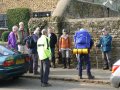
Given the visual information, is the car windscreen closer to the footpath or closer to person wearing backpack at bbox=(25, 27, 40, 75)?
person wearing backpack at bbox=(25, 27, 40, 75)

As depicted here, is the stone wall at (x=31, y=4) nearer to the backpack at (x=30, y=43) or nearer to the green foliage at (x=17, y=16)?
the green foliage at (x=17, y=16)

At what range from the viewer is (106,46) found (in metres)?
15.7

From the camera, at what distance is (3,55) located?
13719 mm

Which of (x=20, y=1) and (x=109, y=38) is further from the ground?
(x=20, y=1)

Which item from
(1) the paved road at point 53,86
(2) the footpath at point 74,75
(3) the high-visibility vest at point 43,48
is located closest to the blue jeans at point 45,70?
(3) the high-visibility vest at point 43,48

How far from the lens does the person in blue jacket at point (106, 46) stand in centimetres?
1559

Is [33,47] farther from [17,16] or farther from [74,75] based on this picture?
[17,16]

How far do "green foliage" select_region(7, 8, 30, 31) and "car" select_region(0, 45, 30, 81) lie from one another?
609 inches

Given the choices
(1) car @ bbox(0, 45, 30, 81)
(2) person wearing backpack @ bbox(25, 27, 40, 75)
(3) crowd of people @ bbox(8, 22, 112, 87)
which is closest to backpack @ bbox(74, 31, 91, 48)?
(3) crowd of people @ bbox(8, 22, 112, 87)

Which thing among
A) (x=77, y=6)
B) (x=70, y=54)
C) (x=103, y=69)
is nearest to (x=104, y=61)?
(x=103, y=69)

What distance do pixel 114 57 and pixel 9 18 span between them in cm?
1595

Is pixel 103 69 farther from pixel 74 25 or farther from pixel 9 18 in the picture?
pixel 9 18

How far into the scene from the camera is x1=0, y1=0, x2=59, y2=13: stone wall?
31.4 meters

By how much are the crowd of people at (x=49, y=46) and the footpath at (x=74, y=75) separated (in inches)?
9.7
